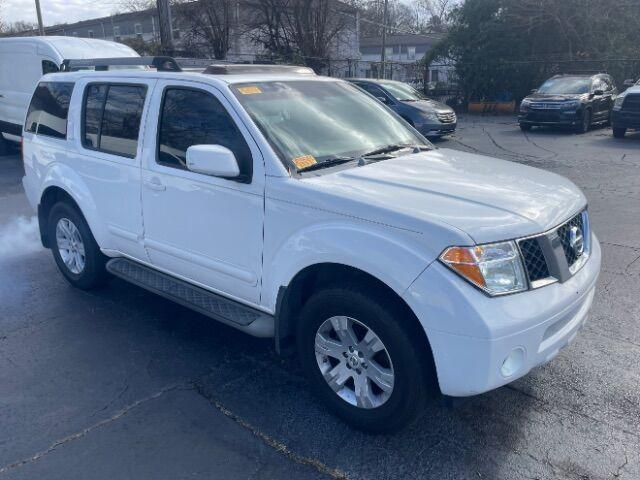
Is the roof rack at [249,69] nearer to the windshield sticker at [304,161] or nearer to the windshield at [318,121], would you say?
the windshield at [318,121]

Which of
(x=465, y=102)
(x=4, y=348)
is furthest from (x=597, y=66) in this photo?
(x=4, y=348)

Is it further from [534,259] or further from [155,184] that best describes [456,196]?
[155,184]

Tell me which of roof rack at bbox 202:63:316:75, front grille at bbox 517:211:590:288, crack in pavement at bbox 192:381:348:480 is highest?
roof rack at bbox 202:63:316:75

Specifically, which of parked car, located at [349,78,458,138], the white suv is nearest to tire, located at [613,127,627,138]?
parked car, located at [349,78,458,138]

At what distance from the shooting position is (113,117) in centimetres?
466

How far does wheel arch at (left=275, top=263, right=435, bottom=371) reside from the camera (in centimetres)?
296

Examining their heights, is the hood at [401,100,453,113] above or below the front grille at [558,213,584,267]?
below

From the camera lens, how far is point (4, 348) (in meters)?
4.34

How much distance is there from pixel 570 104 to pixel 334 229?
15.5 m

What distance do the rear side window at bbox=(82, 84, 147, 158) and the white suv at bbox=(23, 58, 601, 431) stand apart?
0.06ft

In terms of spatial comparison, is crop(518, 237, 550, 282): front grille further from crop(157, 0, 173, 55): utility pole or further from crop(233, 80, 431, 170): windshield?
crop(157, 0, 173, 55): utility pole

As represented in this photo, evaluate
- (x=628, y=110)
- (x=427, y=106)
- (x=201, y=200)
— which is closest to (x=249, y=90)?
(x=201, y=200)

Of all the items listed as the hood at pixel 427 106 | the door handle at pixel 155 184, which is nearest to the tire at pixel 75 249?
the door handle at pixel 155 184

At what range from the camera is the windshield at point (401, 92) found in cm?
1580
